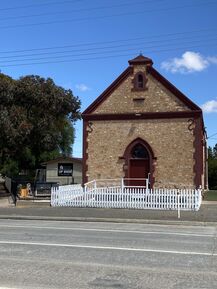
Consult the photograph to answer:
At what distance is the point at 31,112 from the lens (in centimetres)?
3356

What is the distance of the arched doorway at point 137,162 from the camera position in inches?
1294

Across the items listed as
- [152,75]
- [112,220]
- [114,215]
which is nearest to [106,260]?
[112,220]

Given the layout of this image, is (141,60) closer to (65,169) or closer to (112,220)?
(112,220)

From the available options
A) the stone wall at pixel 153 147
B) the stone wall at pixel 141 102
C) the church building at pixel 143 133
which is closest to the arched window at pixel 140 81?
the church building at pixel 143 133

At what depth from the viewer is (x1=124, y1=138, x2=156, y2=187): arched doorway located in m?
32.9

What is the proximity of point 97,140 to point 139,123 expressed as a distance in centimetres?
314

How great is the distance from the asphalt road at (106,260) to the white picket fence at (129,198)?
8.76m

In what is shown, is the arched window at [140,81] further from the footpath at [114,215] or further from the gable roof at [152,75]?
the footpath at [114,215]

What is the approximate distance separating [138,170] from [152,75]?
252 inches

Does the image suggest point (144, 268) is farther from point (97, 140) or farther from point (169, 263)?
point (97, 140)

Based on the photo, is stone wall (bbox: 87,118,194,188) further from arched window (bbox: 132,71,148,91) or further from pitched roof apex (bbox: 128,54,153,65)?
pitched roof apex (bbox: 128,54,153,65)

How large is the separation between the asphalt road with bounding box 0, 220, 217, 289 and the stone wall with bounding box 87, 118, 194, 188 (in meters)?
17.0

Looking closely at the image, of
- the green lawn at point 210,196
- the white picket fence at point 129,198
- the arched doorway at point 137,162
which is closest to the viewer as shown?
the white picket fence at point 129,198

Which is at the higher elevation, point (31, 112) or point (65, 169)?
point (31, 112)
